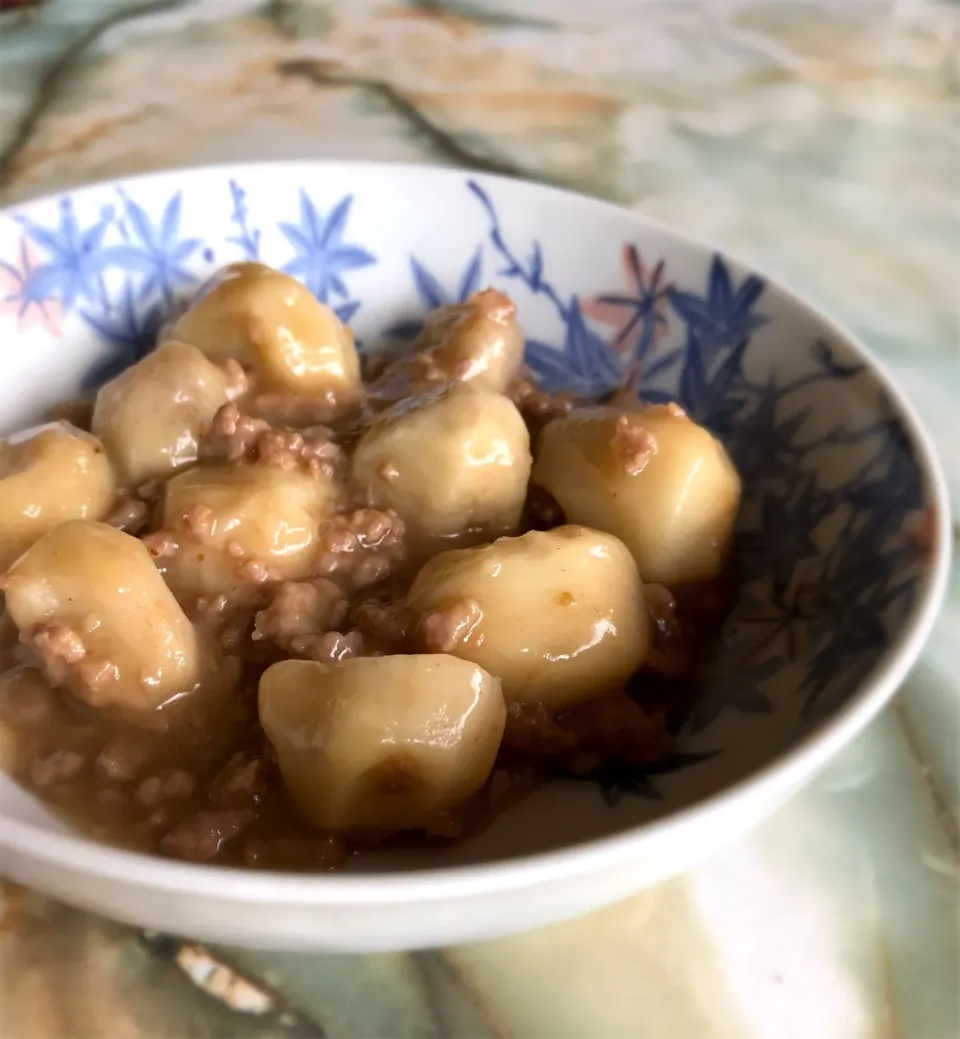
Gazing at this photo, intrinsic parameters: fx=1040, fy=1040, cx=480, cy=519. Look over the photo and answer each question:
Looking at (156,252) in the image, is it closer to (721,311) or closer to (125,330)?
Result: (125,330)

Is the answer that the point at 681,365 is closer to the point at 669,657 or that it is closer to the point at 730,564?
the point at 730,564

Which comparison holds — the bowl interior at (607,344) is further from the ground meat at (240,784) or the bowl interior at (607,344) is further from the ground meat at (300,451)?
the ground meat at (300,451)

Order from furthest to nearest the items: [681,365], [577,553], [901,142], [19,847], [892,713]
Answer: [901,142]
[681,365]
[892,713]
[577,553]
[19,847]

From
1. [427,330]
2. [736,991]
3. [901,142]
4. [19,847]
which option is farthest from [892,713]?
[901,142]

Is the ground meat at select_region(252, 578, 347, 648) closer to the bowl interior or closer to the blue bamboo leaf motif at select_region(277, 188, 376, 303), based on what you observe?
the bowl interior

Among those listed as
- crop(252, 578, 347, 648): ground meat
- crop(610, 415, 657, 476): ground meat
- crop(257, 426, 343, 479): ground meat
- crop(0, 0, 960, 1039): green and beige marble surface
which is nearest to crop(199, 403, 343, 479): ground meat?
crop(257, 426, 343, 479): ground meat

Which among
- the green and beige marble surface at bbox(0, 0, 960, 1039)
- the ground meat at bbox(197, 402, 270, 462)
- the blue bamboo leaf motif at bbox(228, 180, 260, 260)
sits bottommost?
the green and beige marble surface at bbox(0, 0, 960, 1039)
